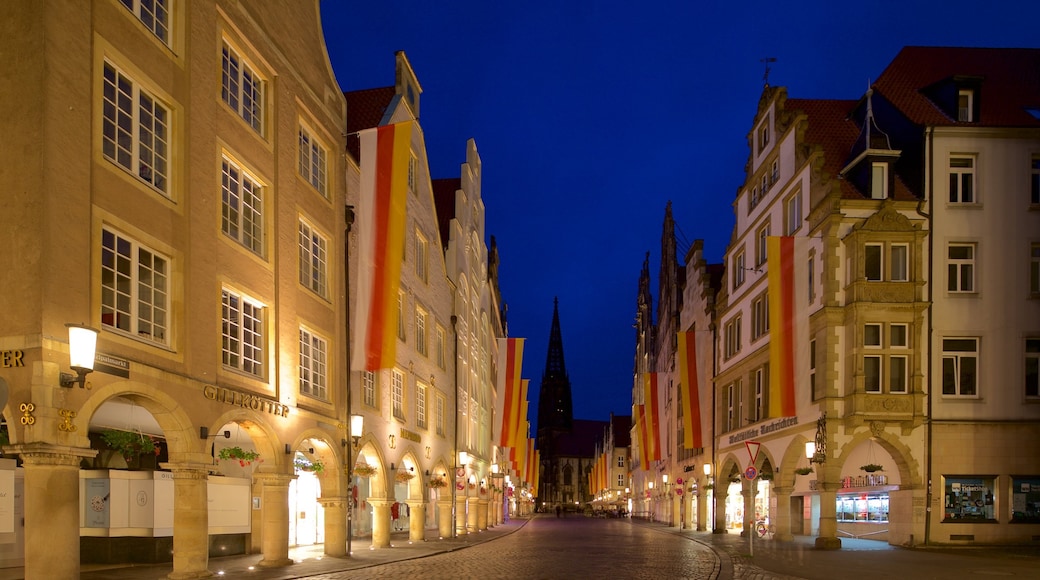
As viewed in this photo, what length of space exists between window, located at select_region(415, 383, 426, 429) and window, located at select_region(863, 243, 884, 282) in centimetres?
1723

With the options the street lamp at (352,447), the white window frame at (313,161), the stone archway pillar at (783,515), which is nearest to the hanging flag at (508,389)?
the stone archway pillar at (783,515)

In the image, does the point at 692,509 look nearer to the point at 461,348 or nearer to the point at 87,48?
the point at 461,348

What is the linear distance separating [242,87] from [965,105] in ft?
84.9

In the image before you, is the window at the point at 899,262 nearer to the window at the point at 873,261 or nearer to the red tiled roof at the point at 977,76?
the window at the point at 873,261

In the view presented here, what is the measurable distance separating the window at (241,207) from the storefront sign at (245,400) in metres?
3.40

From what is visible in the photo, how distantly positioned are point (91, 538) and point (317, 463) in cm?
573

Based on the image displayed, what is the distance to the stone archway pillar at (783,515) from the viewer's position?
3616 cm

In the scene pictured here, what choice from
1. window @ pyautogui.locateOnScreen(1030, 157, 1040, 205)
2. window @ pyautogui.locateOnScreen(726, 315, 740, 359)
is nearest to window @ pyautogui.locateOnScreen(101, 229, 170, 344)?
window @ pyautogui.locateOnScreen(1030, 157, 1040, 205)

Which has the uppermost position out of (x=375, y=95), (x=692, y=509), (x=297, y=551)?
(x=375, y=95)

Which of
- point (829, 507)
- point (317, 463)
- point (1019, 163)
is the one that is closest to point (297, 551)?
point (317, 463)

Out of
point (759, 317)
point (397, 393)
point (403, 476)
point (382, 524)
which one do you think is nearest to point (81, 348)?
point (382, 524)

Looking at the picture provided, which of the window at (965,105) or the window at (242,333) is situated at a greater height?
the window at (965,105)

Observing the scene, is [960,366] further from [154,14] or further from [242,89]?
[154,14]

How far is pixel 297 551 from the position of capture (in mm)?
28297
